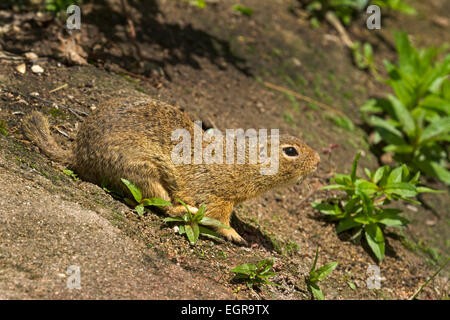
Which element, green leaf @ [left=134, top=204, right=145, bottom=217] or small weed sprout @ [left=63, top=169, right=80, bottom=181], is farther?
small weed sprout @ [left=63, top=169, right=80, bottom=181]

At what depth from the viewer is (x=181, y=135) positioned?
15.1 feet

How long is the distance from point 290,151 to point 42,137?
2673 millimetres

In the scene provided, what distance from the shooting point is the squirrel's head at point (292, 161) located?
5.04 meters

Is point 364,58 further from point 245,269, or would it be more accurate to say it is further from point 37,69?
point 245,269

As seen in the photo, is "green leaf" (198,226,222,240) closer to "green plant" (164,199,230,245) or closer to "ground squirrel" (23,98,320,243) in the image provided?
"green plant" (164,199,230,245)

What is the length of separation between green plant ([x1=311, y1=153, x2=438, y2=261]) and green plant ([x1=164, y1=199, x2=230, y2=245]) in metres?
1.63

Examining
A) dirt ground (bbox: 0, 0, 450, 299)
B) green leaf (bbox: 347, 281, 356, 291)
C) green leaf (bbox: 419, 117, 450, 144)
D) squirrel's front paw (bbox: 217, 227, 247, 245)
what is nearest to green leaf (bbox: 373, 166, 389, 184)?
dirt ground (bbox: 0, 0, 450, 299)

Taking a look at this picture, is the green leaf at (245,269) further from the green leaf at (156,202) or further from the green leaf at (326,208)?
the green leaf at (326,208)

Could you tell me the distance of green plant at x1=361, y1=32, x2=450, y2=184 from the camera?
6.76m

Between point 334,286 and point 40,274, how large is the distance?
3059mm

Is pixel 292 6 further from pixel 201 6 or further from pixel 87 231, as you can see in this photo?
pixel 87 231

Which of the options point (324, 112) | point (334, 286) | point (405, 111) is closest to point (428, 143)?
point (405, 111)

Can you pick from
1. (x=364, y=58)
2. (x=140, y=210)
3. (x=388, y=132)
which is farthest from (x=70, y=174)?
(x=364, y=58)

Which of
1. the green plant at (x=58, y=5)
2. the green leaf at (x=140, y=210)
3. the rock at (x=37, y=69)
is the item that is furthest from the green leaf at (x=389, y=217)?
the green plant at (x=58, y=5)
